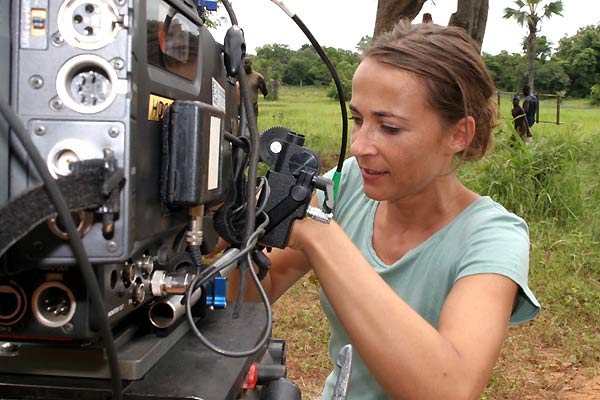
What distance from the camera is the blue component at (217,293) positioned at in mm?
962

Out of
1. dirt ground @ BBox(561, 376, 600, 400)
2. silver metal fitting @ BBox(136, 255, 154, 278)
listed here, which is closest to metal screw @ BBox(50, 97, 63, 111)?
silver metal fitting @ BBox(136, 255, 154, 278)

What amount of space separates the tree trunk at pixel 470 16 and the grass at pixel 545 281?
40.6 inches

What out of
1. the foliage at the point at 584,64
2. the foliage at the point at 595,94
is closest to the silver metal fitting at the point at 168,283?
the foliage at the point at 595,94

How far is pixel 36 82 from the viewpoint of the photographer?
66 cm

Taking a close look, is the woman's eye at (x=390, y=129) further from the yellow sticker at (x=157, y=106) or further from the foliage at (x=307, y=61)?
the yellow sticker at (x=157, y=106)

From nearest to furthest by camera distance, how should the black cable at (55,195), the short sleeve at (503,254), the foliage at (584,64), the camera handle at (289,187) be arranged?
the black cable at (55,195)
the camera handle at (289,187)
the short sleeve at (503,254)
the foliage at (584,64)

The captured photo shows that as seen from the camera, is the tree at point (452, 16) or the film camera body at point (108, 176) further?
the tree at point (452, 16)

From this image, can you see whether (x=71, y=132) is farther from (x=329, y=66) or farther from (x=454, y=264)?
(x=454, y=264)

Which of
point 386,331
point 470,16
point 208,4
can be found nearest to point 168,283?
point 386,331

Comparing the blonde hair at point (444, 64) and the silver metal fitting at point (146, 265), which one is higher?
the blonde hair at point (444, 64)

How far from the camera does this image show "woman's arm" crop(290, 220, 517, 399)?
100 cm

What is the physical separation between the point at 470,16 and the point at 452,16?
182mm

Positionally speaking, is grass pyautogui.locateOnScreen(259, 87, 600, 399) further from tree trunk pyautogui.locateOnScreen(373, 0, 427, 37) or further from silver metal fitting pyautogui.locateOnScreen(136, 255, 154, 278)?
silver metal fitting pyautogui.locateOnScreen(136, 255, 154, 278)

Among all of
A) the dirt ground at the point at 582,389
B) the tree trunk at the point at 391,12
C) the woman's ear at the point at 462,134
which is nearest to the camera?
the woman's ear at the point at 462,134
